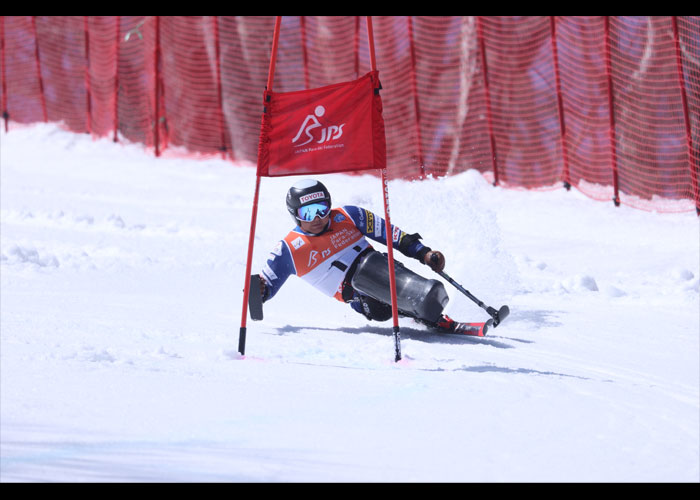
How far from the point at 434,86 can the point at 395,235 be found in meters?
9.16

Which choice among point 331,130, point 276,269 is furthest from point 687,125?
point 331,130

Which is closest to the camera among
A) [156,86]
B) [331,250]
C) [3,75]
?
[331,250]

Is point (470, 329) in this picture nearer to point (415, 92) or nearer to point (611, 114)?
point (611, 114)

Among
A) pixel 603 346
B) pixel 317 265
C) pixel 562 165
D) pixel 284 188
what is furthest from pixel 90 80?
pixel 603 346

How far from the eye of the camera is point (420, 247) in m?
5.78

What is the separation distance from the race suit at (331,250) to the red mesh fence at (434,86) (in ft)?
22.4

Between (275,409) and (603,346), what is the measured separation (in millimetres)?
2980

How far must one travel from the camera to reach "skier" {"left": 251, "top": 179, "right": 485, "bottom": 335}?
5.58m

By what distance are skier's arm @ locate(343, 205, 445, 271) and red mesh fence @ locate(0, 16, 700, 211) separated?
6.77 meters

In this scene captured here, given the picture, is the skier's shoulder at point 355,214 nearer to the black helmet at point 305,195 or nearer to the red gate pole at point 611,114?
the black helmet at point 305,195

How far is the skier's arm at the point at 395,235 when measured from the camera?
5738 millimetres

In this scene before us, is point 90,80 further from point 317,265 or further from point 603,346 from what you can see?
point 603,346

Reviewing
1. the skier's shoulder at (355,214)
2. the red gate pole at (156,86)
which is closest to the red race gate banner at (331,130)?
the skier's shoulder at (355,214)

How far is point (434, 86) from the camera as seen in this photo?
14.6 m
